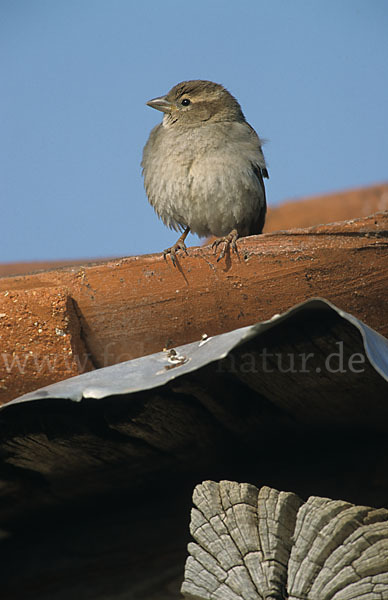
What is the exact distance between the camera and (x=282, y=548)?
47.8 inches

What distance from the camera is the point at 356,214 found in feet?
18.8

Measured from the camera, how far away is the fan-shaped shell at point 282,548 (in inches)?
44.9

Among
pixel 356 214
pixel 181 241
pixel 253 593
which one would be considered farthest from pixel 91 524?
pixel 356 214

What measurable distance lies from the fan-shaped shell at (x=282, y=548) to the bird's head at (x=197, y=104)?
280 centimetres

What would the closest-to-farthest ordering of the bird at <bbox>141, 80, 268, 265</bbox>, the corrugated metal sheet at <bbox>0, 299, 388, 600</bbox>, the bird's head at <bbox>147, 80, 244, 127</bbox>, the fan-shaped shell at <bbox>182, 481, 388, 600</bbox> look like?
the fan-shaped shell at <bbox>182, 481, 388, 600</bbox> → the corrugated metal sheet at <bbox>0, 299, 388, 600</bbox> → the bird at <bbox>141, 80, 268, 265</bbox> → the bird's head at <bbox>147, 80, 244, 127</bbox>

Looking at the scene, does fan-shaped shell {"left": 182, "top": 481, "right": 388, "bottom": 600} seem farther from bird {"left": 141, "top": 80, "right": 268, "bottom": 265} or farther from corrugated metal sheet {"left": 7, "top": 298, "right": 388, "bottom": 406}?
bird {"left": 141, "top": 80, "right": 268, "bottom": 265}

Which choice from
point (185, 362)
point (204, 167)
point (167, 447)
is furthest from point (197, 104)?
point (185, 362)

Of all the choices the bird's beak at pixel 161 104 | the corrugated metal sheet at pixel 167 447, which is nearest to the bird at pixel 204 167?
the bird's beak at pixel 161 104

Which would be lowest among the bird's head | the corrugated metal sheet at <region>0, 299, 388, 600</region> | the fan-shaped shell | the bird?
the fan-shaped shell

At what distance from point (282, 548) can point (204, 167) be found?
2.50 m

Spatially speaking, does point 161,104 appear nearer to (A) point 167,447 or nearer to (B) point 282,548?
(A) point 167,447

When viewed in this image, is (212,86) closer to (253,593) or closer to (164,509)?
(164,509)

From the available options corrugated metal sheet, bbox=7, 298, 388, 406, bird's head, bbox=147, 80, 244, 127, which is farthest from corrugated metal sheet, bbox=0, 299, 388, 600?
bird's head, bbox=147, 80, 244, 127

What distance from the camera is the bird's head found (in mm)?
3785
